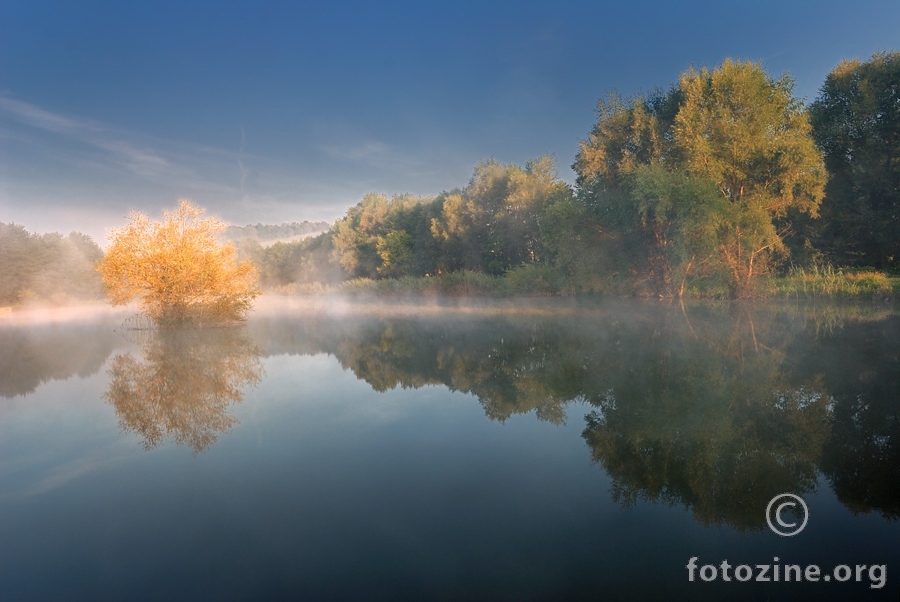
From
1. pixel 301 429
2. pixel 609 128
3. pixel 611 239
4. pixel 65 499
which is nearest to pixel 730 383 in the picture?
pixel 301 429

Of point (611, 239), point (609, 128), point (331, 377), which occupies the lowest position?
point (331, 377)

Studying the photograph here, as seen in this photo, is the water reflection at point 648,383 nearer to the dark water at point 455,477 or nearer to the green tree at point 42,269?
the dark water at point 455,477

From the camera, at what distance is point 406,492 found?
427 centimetres

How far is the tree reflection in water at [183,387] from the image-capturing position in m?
6.20

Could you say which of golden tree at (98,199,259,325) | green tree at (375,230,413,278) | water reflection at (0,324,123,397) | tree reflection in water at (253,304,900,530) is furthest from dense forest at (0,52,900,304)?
water reflection at (0,324,123,397)

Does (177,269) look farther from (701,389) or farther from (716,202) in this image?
(716,202)

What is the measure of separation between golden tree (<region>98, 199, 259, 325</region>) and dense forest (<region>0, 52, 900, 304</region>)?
1490 centimetres

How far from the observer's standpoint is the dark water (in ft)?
10.4

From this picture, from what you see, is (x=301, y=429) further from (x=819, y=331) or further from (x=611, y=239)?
(x=611, y=239)

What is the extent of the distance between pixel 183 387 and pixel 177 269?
10.3 m

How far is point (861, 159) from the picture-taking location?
27281mm

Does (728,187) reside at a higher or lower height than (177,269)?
higher

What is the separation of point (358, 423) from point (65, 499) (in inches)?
116

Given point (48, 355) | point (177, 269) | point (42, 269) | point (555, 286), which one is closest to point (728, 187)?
point (555, 286)
